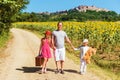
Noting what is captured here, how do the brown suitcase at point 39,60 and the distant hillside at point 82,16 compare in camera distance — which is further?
the distant hillside at point 82,16

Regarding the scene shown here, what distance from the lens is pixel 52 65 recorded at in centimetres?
1742

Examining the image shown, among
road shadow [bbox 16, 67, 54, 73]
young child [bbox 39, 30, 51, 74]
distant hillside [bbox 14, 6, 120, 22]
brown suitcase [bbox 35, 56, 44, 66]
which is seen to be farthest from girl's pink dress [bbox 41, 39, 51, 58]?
distant hillside [bbox 14, 6, 120, 22]

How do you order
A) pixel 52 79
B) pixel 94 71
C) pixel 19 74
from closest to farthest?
pixel 52 79 < pixel 19 74 < pixel 94 71

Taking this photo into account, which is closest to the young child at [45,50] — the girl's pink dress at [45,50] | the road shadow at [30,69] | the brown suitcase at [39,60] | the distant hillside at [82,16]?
the girl's pink dress at [45,50]

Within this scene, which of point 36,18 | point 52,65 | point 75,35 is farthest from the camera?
point 36,18

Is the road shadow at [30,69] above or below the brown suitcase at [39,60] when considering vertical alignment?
below

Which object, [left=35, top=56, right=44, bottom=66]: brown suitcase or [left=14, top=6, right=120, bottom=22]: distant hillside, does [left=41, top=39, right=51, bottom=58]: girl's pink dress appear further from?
[left=14, top=6, right=120, bottom=22]: distant hillside

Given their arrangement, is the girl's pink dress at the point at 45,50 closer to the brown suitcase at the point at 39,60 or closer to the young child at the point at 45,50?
the young child at the point at 45,50

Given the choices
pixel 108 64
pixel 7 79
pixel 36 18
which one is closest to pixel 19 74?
pixel 7 79

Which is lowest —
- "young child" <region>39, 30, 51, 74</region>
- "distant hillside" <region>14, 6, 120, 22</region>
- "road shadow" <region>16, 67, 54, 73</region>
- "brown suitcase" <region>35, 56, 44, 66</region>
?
"road shadow" <region>16, 67, 54, 73</region>

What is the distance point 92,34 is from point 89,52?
60.0ft

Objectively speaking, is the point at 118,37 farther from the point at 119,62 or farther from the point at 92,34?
the point at 119,62

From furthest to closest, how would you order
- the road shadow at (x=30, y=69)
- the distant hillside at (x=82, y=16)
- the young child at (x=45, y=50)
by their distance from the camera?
the distant hillside at (x=82, y=16)
the road shadow at (x=30, y=69)
the young child at (x=45, y=50)

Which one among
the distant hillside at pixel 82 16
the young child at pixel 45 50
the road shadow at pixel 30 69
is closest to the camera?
the young child at pixel 45 50
